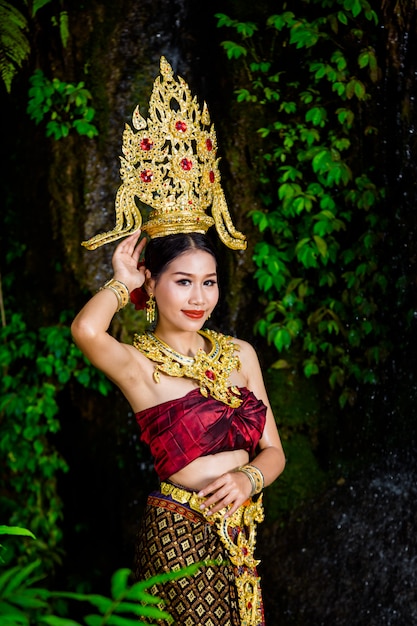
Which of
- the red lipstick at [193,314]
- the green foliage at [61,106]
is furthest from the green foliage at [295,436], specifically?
the red lipstick at [193,314]

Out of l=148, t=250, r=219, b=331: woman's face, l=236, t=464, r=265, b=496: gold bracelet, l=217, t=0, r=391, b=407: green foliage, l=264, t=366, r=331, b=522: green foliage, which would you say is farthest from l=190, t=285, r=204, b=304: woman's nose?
l=264, t=366, r=331, b=522: green foliage

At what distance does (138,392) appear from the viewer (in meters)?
2.29

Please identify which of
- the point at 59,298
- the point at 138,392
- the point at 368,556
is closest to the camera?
the point at 138,392

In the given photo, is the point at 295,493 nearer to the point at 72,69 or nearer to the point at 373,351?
the point at 373,351

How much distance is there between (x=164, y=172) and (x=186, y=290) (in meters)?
0.36

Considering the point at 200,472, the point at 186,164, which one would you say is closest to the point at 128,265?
the point at 186,164

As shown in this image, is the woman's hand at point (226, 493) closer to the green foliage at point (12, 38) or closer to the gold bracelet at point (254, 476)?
the gold bracelet at point (254, 476)

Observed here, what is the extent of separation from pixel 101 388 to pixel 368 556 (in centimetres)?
155

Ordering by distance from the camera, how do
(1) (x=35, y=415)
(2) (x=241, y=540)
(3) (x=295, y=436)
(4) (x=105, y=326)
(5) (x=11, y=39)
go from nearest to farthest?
1. (4) (x=105, y=326)
2. (2) (x=241, y=540)
3. (5) (x=11, y=39)
4. (1) (x=35, y=415)
5. (3) (x=295, y=436)

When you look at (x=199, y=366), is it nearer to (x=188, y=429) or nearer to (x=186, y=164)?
→ (x=188, y=429)

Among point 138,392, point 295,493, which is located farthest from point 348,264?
point 138,392

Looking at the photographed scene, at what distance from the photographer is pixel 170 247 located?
2338 millimetres

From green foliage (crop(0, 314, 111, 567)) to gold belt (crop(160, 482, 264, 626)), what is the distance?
1.79 meters

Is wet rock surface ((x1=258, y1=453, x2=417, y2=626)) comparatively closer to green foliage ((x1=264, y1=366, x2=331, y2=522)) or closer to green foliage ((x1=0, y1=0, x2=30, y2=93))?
green foliage ((x1=264, y1=366, x2=331, y2=522))
